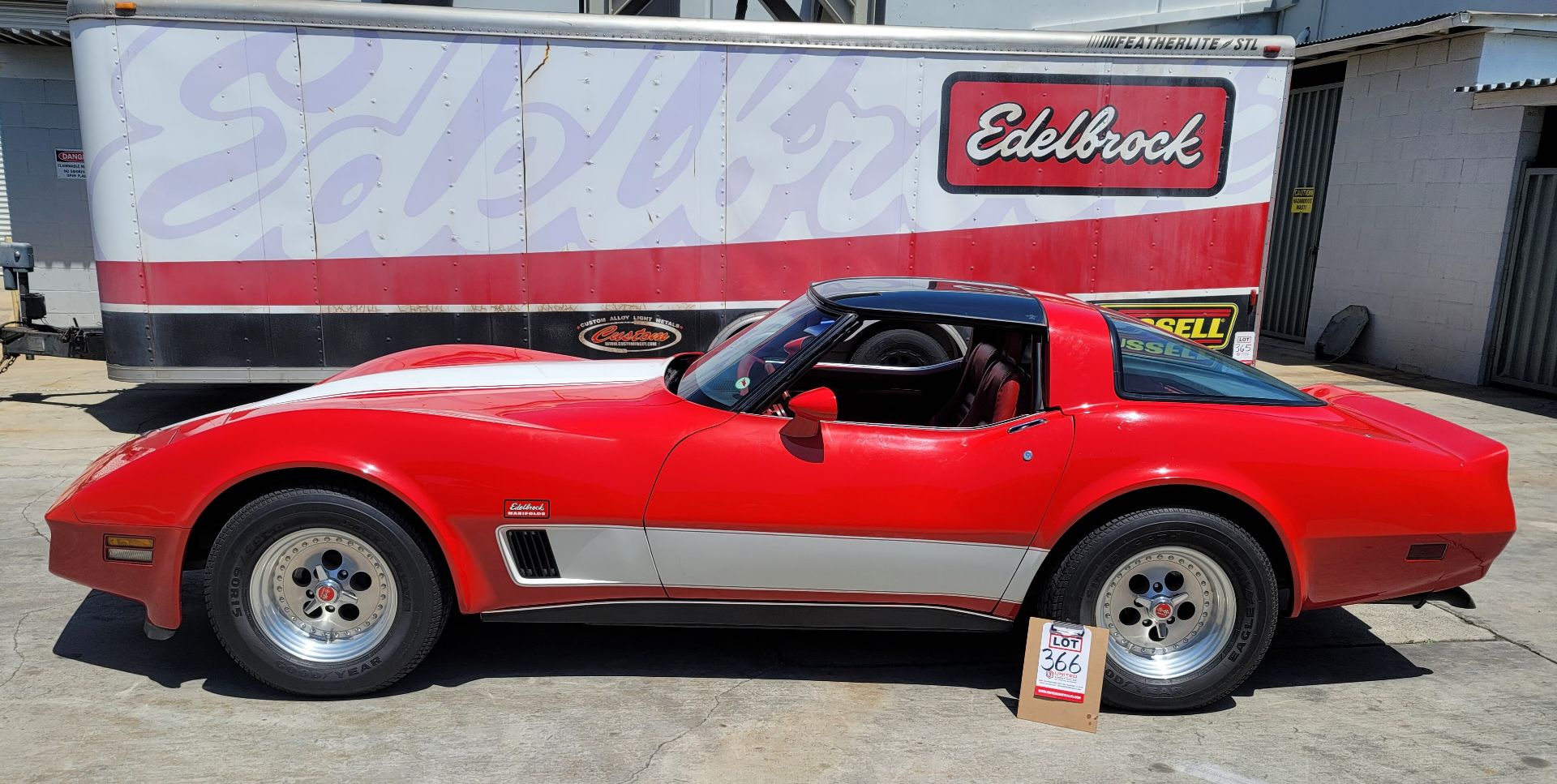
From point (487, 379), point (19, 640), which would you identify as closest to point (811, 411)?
point (487, 379)

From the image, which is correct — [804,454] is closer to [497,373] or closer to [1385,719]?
[497,373]

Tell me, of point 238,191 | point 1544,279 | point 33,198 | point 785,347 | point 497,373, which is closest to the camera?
point 785,347

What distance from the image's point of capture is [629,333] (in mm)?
7699

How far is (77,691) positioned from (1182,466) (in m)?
3.88

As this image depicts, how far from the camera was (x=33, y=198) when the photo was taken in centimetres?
1209

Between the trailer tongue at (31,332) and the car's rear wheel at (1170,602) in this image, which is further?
the trailer tongue at (31,332)

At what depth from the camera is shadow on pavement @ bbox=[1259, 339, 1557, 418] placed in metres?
10.0

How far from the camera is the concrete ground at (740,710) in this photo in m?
3.30

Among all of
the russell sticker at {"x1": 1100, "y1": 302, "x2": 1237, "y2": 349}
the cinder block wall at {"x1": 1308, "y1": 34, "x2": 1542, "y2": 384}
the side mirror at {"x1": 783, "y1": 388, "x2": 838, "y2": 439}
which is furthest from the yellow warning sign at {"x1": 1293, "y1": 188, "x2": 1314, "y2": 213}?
the side mirror at {"x1": 783, "y1": 388, "x2": 838, "y2": 439}

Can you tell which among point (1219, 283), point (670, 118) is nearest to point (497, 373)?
point (670, 118)

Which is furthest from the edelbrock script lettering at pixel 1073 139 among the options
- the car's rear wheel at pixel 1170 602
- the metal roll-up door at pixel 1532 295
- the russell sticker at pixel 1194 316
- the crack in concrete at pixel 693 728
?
the metal roll-up door at pixel 1532 295

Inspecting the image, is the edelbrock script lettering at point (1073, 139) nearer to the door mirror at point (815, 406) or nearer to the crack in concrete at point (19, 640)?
the door mirror at point (815, 406)

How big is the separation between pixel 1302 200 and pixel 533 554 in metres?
13.1

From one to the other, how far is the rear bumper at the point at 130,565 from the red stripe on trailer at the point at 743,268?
4.00m
